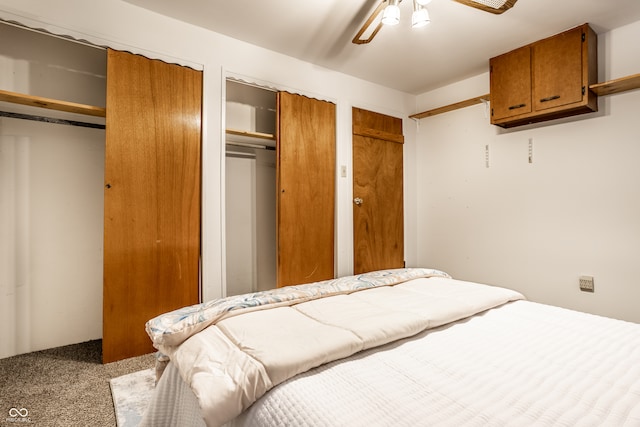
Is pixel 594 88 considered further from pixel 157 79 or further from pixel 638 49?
pixel 157 79

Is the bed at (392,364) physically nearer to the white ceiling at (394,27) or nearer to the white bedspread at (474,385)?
the white bedspread at (474,385)

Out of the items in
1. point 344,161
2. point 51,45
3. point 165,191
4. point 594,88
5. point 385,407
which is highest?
point 51,45

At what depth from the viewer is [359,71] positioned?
3.33m

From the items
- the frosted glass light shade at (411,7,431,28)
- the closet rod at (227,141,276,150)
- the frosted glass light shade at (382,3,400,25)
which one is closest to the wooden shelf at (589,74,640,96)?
the frosted glass light shade at (411,7,431,28)

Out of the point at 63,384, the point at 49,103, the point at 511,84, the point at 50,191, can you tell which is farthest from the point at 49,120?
the point at 511,84

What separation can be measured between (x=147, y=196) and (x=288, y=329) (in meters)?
1.63

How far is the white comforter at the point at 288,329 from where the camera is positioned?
89 centimetres

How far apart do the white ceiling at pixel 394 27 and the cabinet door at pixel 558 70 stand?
92 mm

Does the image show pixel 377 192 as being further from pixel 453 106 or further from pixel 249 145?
pixel 249 145

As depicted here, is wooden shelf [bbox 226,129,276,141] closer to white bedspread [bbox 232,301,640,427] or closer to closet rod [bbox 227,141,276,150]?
closet rod [bbox 227,141,276,150]

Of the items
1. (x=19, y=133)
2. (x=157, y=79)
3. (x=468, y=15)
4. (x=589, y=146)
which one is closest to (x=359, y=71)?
(x=468, y=15)

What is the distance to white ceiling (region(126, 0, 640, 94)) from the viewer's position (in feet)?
7.45

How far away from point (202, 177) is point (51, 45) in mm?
1396

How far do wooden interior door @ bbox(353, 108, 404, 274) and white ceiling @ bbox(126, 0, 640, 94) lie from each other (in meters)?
0.67
